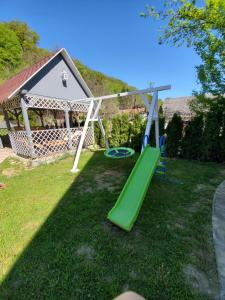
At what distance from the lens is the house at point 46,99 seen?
22.6ft

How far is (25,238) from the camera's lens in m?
2.74

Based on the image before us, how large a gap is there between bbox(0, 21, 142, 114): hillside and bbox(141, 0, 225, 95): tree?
1525 cm

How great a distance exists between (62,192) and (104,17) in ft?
34.8

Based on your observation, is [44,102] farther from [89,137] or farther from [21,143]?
[89,137]

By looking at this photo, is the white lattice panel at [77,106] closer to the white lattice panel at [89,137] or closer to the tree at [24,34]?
the white lattice panel at [89,137]

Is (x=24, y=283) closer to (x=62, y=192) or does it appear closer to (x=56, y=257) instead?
(x=56, y=257)

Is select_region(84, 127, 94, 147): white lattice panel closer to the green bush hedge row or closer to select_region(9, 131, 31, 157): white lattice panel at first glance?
the green bush hedge row

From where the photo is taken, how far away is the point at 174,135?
718cm

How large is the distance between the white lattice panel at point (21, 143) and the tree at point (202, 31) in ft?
28.3

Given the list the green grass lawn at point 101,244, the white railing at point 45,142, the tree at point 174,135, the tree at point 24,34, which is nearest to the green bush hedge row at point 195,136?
the tree at point 174,135

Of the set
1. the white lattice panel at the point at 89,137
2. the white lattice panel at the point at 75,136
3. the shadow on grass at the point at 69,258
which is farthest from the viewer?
the white lattice panel at the point at 89,137

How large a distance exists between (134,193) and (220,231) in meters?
1.47

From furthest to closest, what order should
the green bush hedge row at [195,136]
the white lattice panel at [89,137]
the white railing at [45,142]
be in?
the white lattice panel at [89,137] < the white railing at [45,142] < the green bush hedge row at [195,136]

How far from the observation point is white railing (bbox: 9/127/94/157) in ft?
24.1
